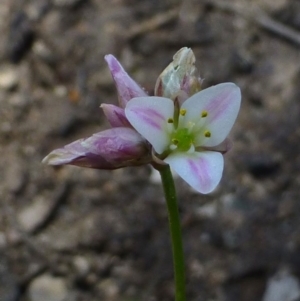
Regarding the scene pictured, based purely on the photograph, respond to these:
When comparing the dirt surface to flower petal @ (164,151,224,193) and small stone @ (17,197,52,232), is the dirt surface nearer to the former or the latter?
small stone @ (17,197,52,232)

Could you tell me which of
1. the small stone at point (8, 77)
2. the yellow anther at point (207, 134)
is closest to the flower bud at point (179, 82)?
the yellow anther at point (207, 134)

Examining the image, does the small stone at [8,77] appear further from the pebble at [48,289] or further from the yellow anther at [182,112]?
the yellow anther at [182,112]

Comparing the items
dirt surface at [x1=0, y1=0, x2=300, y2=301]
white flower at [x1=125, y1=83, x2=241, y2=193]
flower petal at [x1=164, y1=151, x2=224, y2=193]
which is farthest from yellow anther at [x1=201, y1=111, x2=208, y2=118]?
dirt surface at [x1=0, y1=0, x2=300, y2=301]

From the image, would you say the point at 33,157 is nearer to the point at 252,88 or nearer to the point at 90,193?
the point at 90,193

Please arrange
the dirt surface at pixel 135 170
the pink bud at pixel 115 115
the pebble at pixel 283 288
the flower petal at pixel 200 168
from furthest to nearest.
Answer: the dirt surface at pixel 135 170, the pebble at pixel 283 288, the pink bud at pixel 115 115, the flower petal at pixel 200 168

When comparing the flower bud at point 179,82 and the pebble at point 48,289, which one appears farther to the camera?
the pebble at point 48,289

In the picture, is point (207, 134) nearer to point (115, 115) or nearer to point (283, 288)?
point (115, 115)

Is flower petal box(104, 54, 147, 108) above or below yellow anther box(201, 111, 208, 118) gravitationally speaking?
above
